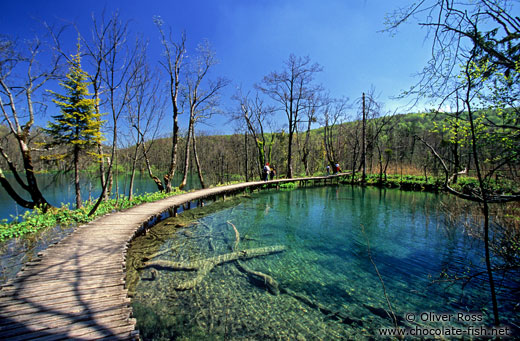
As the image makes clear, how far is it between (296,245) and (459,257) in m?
4.78

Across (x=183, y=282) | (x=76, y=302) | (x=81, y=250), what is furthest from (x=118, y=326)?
(x=81, y=250)

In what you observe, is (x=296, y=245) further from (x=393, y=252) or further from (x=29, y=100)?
(x=29, y=100)

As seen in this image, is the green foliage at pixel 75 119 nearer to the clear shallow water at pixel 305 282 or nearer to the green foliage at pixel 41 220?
the green foliage at pixel 41 220

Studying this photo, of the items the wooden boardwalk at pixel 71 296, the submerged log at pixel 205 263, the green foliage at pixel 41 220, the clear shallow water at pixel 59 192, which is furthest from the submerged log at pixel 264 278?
the clear shallow water at pixel 59 192

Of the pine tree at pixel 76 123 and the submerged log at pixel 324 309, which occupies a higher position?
the pine tree at pixel 76 123

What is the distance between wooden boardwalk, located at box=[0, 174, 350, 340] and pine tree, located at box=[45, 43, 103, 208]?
6684mm

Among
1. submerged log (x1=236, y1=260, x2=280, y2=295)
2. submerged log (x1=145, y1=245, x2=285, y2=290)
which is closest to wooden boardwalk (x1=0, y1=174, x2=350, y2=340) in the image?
submerged log (x1=145, y1=245, x2=285, y2=290)

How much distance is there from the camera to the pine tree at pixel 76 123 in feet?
34.1

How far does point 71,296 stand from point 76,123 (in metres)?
10.1

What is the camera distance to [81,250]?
5.34 meters

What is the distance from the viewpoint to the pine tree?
409 inches

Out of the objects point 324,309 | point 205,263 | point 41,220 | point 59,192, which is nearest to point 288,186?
point 205,263

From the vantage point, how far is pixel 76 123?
34.8 feet

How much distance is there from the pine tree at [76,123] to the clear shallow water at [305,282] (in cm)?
545
